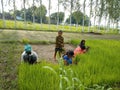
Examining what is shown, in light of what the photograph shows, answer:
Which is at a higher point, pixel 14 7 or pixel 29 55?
pixel 14 7

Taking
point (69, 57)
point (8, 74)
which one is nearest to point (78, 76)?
point (8, 74)

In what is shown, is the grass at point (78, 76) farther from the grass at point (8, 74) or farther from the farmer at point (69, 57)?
the farmer at point (69, 57)

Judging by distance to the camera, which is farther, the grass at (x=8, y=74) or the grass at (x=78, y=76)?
the grass at (x=8, y=74)

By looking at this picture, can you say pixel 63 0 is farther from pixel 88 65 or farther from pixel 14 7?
pixel 88 65

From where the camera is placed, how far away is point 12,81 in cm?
531

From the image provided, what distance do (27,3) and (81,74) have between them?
17309 millimetres

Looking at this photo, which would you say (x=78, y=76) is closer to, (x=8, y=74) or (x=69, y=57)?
(x=8, y=74)

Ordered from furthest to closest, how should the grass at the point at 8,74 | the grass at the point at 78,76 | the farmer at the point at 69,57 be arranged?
the farmer at the point at 69,57 < the grass at the point at 8,74 < the grass at the point at 78,76

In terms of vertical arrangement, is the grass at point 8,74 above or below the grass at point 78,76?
below

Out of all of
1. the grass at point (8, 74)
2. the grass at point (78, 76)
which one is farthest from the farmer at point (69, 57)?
the grass at point (8, 74)

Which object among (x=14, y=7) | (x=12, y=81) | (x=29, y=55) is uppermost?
(x=14, y=7)

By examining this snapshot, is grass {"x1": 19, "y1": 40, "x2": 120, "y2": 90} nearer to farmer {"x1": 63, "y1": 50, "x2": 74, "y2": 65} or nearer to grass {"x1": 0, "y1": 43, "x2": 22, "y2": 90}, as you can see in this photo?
grass {"x1": 0, "y1": 43, "x2": 22, "y2": 90}

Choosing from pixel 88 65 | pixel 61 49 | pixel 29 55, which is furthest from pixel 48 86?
pixel 61 49

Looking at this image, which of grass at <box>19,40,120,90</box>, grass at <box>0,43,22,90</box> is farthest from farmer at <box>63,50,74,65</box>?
grass at <box>0,43,22,90</box>
